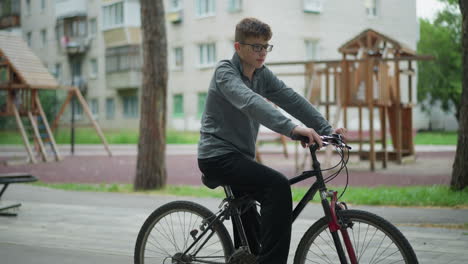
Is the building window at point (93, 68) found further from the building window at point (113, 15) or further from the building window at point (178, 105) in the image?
the building window at point (178, 105)

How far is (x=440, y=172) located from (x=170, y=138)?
22084mm

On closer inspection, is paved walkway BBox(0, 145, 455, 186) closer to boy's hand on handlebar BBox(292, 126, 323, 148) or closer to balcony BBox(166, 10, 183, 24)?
boy's hand on handlebar BBox(292, 126, 323, 148)

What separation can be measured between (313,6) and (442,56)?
9.82 meters

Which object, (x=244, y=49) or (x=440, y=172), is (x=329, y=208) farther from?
(x=440, y=172)

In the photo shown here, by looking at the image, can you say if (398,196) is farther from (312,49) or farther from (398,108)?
(312,49)

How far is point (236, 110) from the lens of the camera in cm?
448

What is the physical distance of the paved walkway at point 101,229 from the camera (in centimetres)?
668

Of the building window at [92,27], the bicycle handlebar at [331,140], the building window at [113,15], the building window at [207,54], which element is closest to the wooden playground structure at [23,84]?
the bicycle handlebar at [331,140]

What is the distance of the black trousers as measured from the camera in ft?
14.0

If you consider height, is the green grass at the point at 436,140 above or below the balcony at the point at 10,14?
below

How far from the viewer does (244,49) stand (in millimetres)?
4465

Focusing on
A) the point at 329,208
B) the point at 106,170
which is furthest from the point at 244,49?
the point at 106,170

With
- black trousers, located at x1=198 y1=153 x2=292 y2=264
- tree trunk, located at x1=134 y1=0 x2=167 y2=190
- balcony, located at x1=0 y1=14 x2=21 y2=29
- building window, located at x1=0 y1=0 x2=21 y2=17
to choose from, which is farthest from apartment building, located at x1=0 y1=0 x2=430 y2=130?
black trousers, located at x1=198 y1=153 x2=292 y2=264

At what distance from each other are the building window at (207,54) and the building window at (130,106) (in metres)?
8.31
